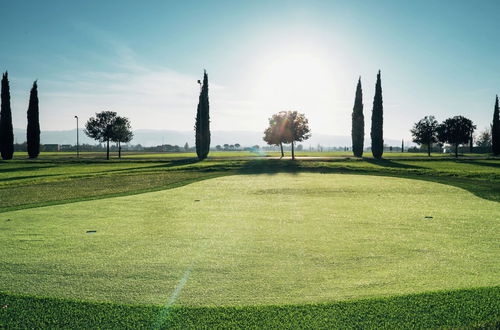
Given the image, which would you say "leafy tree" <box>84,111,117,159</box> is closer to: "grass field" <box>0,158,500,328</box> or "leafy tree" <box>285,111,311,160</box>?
"leafy tree" <box>285,111,311,160</box>

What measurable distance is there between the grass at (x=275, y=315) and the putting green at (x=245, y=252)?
0.61ft

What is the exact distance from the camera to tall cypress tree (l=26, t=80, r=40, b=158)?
49.8 m

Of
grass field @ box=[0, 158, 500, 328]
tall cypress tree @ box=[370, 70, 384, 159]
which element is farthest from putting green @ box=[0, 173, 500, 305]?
tall cypress tree @ box=[370, 70, 384, 159]

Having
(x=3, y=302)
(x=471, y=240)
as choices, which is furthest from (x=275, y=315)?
(x=471, y=240)

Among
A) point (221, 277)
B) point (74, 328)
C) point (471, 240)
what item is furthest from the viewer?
point (471, 240)

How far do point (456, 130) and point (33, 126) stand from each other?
72.5 metres

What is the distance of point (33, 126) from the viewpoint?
166ft

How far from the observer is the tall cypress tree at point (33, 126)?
49844 millimetres

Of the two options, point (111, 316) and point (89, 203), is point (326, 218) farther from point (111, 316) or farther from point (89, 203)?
point (89, 203)

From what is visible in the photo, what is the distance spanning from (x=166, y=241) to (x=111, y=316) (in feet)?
8.52

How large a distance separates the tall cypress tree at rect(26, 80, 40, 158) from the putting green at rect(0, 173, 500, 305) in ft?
163

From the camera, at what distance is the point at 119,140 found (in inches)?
2026

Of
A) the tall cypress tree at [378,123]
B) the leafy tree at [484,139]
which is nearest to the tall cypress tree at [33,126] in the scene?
the tall cypress tree at [378,123]

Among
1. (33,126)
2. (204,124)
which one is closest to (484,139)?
(204,124)
